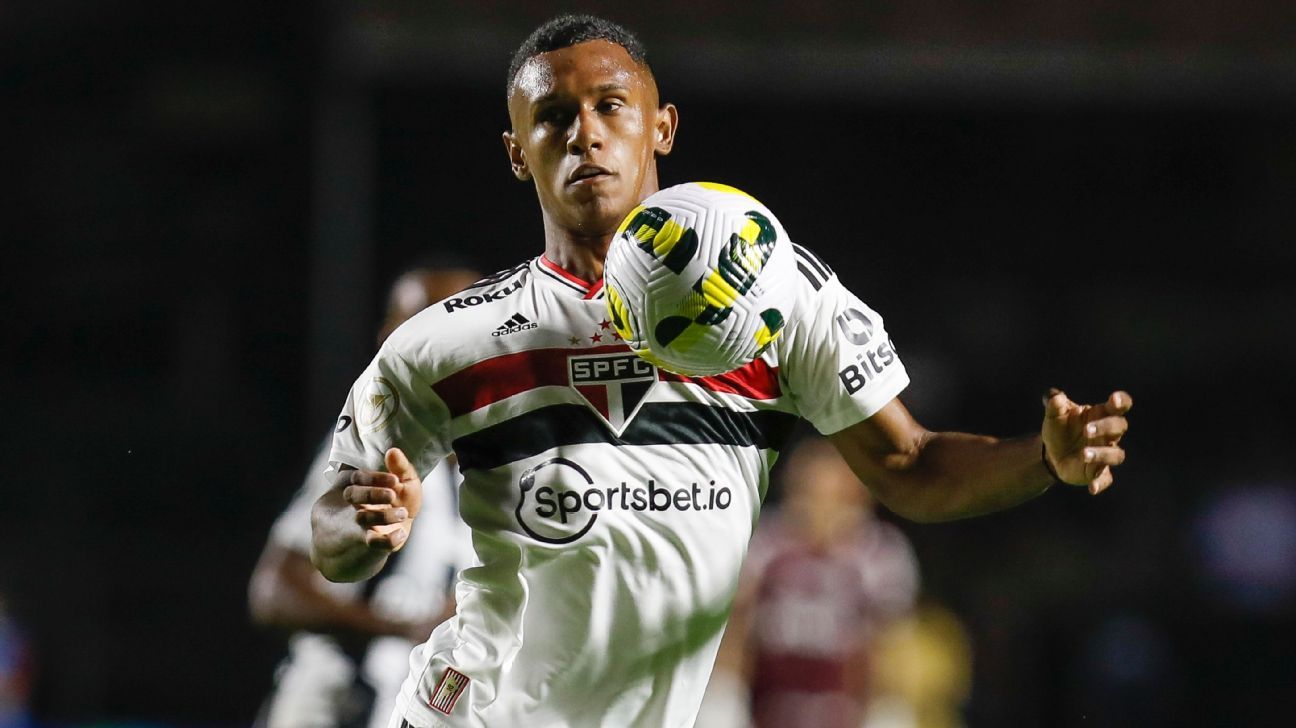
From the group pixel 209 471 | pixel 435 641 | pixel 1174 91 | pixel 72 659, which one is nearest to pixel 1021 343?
pixel 1174 91

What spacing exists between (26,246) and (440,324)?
530 inches

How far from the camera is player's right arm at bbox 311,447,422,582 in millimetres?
2719

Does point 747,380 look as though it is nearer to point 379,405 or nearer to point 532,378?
point 532,378

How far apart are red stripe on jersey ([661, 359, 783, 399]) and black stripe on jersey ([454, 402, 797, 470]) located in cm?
4

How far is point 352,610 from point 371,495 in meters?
2.22

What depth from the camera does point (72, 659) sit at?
1157 centimetres

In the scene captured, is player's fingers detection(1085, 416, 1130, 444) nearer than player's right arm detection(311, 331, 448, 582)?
Yes

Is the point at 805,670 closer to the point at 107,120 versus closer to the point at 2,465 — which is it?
the point at 2,465

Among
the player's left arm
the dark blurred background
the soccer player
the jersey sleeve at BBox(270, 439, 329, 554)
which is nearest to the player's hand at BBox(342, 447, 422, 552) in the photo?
the soccer player

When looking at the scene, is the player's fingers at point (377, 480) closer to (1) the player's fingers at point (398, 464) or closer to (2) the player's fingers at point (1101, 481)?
(1) the player's fingers at point (398, 464)

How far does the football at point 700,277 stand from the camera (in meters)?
2.63

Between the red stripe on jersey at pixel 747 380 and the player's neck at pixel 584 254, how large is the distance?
0.26 meters

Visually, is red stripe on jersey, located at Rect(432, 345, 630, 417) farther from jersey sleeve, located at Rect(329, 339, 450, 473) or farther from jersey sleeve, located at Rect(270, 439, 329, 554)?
jersey sleeve, located at Rect(270, 439, 329, 554)

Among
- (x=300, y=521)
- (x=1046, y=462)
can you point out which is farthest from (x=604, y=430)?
(x=300, y=521)
